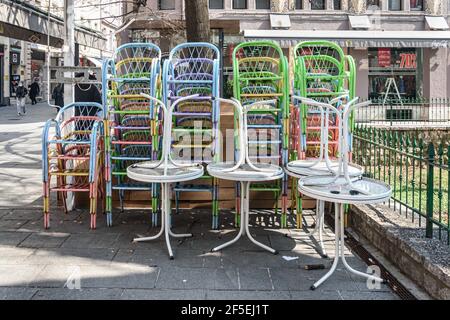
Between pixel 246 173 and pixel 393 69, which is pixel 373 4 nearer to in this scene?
pixel 393 69

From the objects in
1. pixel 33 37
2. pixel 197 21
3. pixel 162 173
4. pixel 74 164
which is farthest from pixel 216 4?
pixel 162 173

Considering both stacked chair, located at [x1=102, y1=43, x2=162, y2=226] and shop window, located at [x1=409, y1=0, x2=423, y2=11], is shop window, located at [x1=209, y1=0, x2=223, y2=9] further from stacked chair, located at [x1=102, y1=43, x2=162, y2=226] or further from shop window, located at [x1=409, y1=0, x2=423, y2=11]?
stacked chair, located at [x1=102, y1=43, x2=162, y2=226]

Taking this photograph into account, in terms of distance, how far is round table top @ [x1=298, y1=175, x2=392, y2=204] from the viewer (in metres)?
3.87

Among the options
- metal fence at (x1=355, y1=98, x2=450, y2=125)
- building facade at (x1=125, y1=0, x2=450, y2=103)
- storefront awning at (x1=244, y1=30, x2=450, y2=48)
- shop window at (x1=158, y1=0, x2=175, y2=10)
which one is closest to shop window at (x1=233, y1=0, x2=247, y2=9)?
building facade at (x1=125, y1=0, x2=450, y2=103)

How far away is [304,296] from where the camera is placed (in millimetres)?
3963

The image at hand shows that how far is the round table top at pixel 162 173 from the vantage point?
184 inches

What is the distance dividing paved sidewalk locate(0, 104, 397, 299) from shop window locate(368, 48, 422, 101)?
1829 cm

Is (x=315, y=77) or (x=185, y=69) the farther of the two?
(x=185, y=69)

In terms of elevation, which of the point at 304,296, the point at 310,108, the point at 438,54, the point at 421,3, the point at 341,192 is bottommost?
the point at 304,296

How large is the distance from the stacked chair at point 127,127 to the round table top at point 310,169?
1643mm

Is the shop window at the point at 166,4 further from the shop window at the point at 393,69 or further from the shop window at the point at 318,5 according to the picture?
the shop window at the point at 393,69
